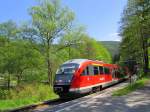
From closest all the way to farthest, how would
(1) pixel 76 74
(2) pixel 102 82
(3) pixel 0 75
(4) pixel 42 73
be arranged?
(1) pixel 76 74, (2) pixel 102 82, (4) pixel 42 73, (3) pixel 0 75

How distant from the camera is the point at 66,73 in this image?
2331cm

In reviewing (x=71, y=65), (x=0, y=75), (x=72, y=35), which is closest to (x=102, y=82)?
(x=71, y=65)

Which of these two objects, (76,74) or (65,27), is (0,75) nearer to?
(65,27)

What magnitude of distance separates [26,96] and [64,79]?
13.4 ft

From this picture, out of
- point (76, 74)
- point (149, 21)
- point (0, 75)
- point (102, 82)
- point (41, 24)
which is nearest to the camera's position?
point (76, 74)

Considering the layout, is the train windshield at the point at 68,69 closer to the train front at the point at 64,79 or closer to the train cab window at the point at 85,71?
the train front at the point at 64,79

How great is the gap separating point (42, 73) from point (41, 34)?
909 centimetres

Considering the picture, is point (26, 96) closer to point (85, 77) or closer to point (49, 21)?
point (85, 77)

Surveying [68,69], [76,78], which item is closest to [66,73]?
[68,69]

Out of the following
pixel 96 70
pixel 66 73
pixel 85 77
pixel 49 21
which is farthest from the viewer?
pixel 49 21

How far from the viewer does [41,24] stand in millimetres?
41938

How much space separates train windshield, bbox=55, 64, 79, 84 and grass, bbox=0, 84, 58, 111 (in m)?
1.71

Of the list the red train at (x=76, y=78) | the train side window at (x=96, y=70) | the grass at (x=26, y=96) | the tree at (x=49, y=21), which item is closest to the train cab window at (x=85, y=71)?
the red train at (x=76, y=78)

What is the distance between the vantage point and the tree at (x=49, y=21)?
41.9 m
